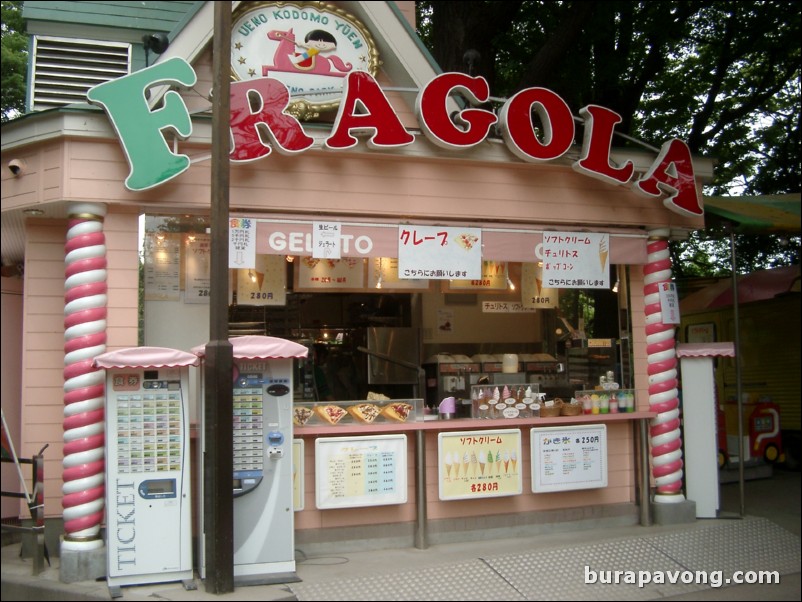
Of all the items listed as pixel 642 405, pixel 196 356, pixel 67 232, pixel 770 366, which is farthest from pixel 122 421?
pixel 770 366

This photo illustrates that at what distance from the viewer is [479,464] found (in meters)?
8.58

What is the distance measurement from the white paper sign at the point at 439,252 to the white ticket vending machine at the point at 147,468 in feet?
8.33

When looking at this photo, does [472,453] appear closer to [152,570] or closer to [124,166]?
[152,570]

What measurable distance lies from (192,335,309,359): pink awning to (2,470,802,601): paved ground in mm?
2013

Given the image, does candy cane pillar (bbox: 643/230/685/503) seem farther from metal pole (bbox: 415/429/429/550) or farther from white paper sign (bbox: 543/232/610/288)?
metal pole (bbox: 415/429/429/550)

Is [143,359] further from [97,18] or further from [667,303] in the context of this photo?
[667,303]

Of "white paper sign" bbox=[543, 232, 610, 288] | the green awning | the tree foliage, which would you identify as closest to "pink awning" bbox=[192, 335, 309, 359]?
"white paper sign" bbox=[543, 232, 610, 288]

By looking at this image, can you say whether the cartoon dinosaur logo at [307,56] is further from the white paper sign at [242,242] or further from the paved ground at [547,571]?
the paved ground at [547,571]

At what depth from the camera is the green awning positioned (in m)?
8.12

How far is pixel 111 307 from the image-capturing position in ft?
25.5

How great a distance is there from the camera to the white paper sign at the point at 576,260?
9.09 metres

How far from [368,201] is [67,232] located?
9.82ft

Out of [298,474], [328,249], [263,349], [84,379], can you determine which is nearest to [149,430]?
[84,379]

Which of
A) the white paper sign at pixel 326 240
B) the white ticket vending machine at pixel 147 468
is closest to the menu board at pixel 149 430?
the white ticket vending machine at pixel 147 468
